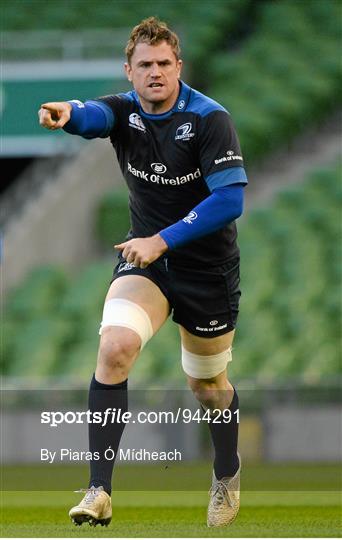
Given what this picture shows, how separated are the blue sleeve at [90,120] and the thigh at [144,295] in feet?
1.94

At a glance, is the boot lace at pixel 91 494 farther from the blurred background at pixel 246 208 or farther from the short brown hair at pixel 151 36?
the blurred background at pixel 246 208

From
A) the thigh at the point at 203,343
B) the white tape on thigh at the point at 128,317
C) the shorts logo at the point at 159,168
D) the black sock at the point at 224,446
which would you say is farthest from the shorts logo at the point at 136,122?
the black sock at the point at 224,446

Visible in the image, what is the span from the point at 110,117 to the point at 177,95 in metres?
0.28

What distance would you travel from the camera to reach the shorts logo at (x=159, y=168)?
5.63 m

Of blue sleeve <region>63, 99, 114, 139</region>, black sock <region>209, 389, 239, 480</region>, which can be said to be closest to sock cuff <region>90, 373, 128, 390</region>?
black sock <region>209, 389, 239, 480</region>

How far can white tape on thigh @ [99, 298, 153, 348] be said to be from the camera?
17.8 feet

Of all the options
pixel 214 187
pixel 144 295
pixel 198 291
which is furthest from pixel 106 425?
pixel 214 187

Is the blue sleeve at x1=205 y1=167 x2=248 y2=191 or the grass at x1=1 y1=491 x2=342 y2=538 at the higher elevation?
the blue sleeve at x1=205 y1=167 x2=248 y2=191

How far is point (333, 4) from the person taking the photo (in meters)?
18.6

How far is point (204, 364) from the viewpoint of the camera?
5.93 metres

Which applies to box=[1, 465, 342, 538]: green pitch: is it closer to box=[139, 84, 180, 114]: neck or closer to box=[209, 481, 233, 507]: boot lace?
box=[209, 481, 233, 507]: boot lace

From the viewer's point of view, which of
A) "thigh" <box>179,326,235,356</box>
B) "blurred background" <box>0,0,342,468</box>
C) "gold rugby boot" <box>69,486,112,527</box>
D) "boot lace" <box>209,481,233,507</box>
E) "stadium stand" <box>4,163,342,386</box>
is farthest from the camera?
"stadium stand" <box>4,163,342,386</box>

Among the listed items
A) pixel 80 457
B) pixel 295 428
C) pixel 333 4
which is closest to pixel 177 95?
pixel 80 457

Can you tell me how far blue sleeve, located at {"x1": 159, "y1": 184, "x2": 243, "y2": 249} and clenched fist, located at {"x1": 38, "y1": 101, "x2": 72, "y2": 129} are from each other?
563 mm
